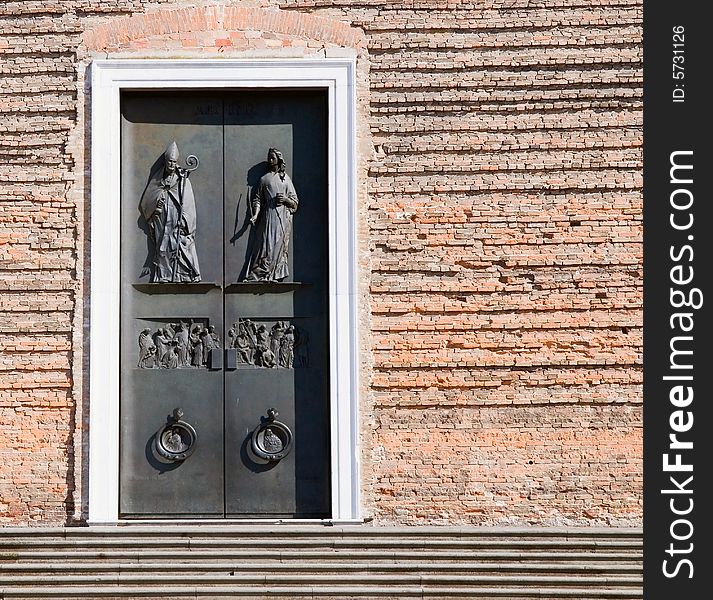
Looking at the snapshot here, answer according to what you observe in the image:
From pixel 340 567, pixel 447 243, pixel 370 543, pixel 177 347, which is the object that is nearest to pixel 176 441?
pixel 177 347

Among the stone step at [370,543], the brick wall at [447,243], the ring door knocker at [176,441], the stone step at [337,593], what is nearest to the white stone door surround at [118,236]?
the brick wall at [447,243]

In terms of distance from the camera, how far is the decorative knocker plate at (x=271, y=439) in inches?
344

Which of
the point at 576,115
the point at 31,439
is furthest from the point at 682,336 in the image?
the point at 31,439

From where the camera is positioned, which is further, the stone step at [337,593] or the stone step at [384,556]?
the stone step at [384,556]

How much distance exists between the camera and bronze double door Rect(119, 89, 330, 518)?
8.72 m

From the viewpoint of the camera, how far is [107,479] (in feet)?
28.0

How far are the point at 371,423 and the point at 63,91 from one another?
3.94m

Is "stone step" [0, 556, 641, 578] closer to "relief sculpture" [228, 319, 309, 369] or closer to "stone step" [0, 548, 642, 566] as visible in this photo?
"stone step" [0, 548, 642, 566]

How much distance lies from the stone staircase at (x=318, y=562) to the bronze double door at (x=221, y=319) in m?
0.43

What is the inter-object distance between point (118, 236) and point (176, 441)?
185cm

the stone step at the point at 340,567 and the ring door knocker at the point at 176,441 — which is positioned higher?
the ring door knocker at the point at 176,441

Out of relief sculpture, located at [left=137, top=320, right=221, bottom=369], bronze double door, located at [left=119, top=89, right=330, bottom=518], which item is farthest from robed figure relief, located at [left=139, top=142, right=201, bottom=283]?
relief sculpture, located at [left=137, top=320, right=221, bottom=369]

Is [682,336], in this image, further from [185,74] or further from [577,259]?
[185,74]

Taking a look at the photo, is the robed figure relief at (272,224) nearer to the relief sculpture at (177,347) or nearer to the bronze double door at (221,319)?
the bronze double door at (221,319)
